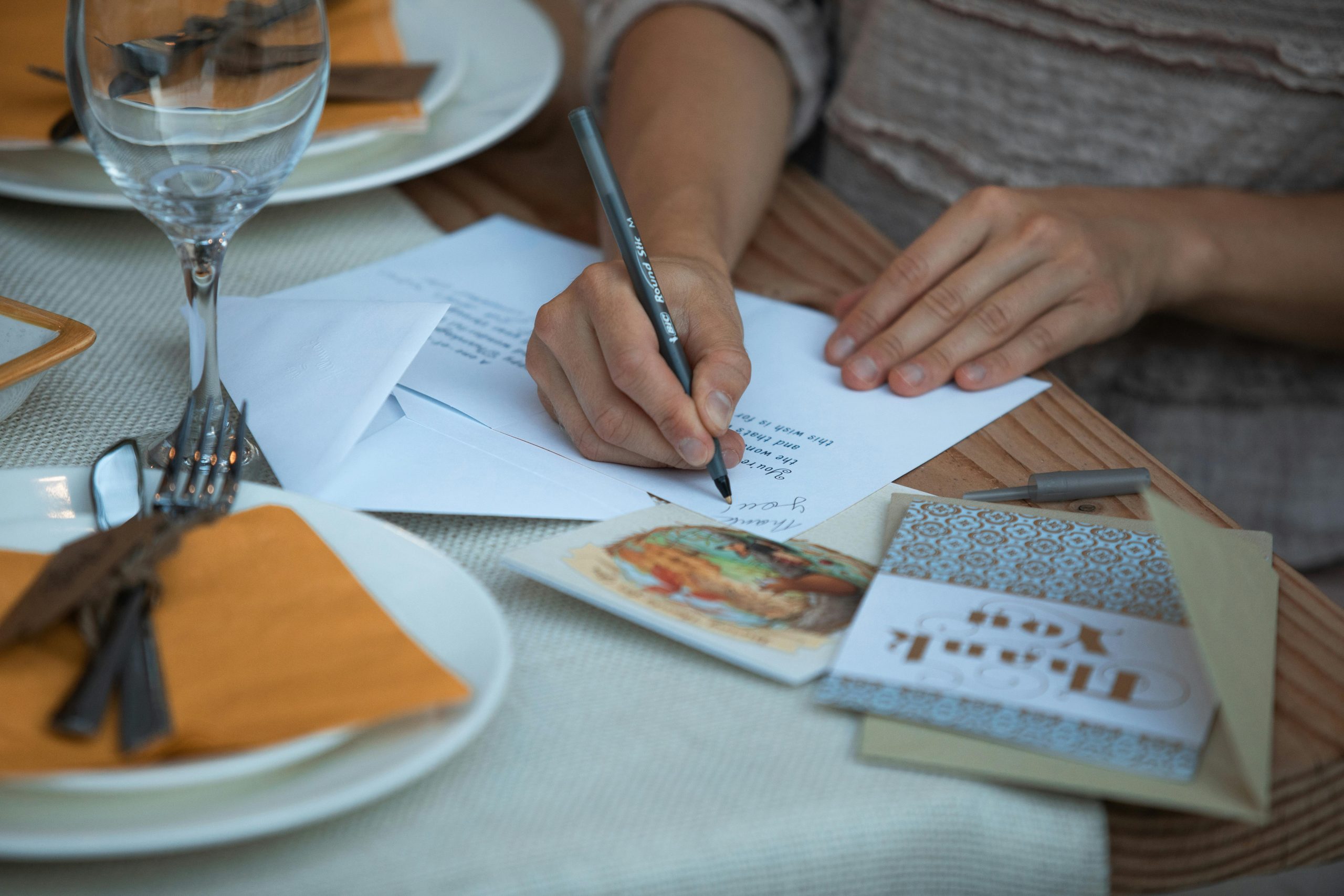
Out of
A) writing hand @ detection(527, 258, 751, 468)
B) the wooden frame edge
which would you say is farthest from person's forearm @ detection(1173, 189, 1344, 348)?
the wooden frame edge

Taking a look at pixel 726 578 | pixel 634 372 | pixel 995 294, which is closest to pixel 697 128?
pixel 995 294

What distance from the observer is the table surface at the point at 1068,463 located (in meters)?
0.42

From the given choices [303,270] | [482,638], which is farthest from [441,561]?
[303,270]

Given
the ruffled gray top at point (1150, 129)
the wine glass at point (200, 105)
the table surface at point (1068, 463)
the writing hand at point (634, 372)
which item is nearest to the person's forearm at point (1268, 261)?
the ruffled gray top at point (1150, 129)

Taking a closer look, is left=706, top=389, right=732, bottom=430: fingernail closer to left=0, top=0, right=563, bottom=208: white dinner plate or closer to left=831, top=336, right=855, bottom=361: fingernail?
left=831, top=336, right=855, bottom=361: fingernail

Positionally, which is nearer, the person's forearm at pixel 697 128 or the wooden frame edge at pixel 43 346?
the wooden frame edge at pixel 43 346

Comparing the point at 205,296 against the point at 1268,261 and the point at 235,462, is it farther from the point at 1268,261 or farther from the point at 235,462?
the point at 1268,261

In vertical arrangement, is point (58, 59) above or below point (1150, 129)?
above

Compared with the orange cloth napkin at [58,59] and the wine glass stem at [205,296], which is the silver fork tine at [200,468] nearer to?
the wine glass stem at [205,296]

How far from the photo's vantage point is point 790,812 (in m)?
0.40

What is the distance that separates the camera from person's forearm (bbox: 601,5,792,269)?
2.76 feet

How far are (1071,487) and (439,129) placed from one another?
24.7 inches

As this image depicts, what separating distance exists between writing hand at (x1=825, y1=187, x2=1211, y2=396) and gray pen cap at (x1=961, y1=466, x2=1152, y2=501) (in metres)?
0.14

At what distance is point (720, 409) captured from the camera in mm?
588
